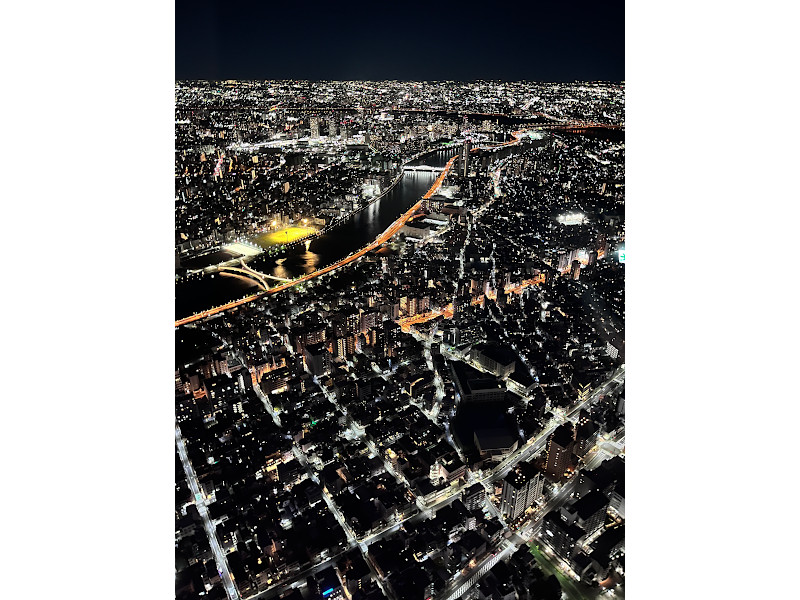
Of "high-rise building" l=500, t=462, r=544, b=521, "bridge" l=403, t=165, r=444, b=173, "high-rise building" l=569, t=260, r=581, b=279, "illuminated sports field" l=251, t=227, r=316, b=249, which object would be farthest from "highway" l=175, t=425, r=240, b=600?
"bridge" l=403, t=165, r=444, b=173

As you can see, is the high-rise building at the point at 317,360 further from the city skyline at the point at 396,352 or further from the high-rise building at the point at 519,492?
the high-rise building at the point at 519,492

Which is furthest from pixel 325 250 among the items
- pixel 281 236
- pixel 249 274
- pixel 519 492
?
pixel 519 492

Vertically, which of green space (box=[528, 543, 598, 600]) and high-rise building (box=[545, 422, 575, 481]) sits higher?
high-rise building (box=[545, 422, 575, 481])

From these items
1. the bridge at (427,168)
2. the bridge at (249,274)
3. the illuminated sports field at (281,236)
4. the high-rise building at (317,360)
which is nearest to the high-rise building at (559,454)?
the high-rise building at (317,360)

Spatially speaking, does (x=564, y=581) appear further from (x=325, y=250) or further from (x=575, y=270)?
(x=325, y=250)

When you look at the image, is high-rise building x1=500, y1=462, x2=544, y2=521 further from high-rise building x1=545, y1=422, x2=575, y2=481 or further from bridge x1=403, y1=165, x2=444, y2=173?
bridge x1=403, y1=165, x2=444, y2=173
